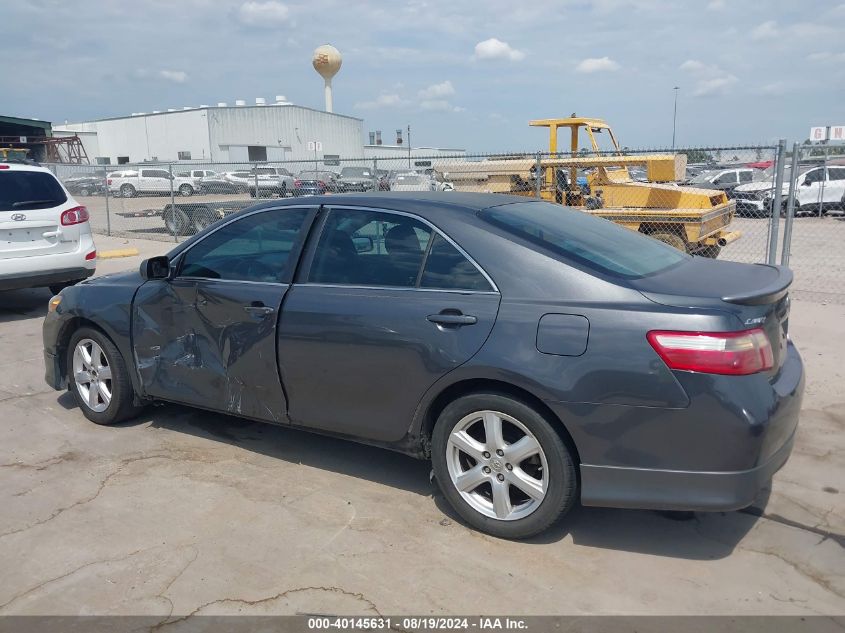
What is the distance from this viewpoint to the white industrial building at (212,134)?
55.4 m

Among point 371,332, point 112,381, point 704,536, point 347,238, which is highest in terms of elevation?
point 347,238

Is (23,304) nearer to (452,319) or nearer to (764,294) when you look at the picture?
(452,319)

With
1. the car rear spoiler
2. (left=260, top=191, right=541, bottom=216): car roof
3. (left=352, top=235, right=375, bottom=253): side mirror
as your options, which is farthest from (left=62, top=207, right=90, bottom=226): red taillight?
the car rear spoiler

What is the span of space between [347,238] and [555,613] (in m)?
2.17

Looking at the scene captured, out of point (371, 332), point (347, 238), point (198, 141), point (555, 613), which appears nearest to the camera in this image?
point (555, 613)

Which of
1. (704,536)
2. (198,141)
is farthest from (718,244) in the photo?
(198,141)

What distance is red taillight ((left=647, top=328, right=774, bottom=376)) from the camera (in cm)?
300

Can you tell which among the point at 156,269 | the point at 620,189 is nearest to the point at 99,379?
the point at 156,269

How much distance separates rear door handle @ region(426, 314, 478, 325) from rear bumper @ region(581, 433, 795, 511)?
839 mm

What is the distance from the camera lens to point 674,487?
10.2ft

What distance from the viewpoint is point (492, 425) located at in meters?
3.41

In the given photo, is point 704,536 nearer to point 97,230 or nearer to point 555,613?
point 555,613

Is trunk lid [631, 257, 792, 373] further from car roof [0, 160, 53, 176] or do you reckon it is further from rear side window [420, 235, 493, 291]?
car roof [0, 160, 53, 176]

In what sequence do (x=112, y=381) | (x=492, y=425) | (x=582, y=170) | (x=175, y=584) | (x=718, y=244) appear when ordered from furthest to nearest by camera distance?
→ (x=582, y=170) → (x=718, y=244) → (x=112, y=381) → (x=492, y=425) → (x=175, y=584)
